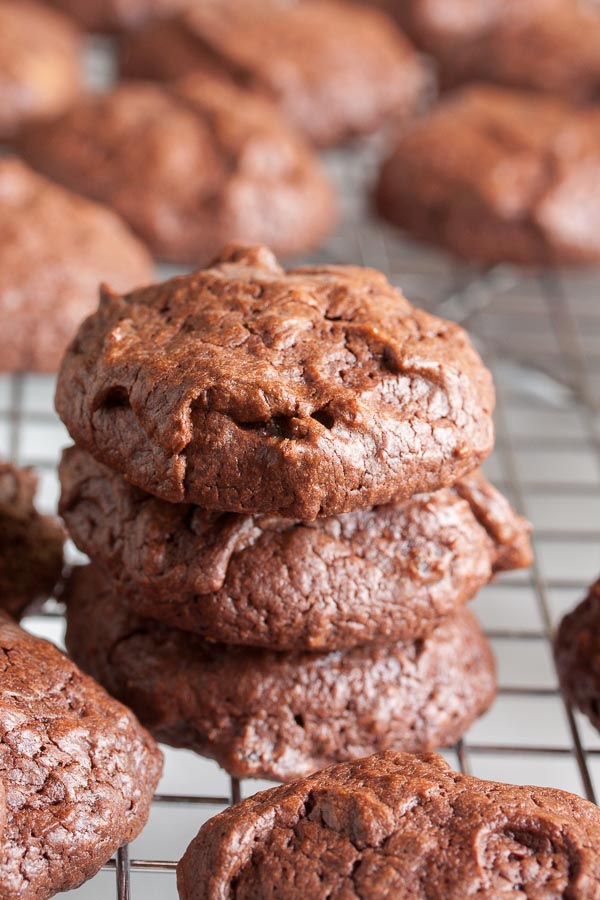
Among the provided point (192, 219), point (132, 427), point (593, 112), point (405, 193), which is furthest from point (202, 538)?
point (593, 112)

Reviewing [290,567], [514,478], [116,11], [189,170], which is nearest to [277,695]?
[290,567]

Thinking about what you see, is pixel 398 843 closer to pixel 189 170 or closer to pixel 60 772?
pixel 60 772

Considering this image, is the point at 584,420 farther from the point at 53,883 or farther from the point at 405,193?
the point at 53,883

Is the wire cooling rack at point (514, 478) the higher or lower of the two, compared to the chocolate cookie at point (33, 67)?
lower

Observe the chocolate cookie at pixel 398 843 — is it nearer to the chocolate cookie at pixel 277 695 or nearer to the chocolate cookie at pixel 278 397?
the chocolate cookie at pixel 277 695

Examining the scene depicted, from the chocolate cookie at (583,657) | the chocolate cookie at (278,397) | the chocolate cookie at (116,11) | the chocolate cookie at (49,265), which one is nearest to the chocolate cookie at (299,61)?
the chocolate cookie at (116,11)

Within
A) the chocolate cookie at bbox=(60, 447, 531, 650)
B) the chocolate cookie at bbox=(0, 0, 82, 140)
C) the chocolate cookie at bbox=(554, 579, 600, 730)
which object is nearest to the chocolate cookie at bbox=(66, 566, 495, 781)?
the chocolate cookie at bbox=(60, 447, 531, 650)

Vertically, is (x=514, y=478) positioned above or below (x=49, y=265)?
below
